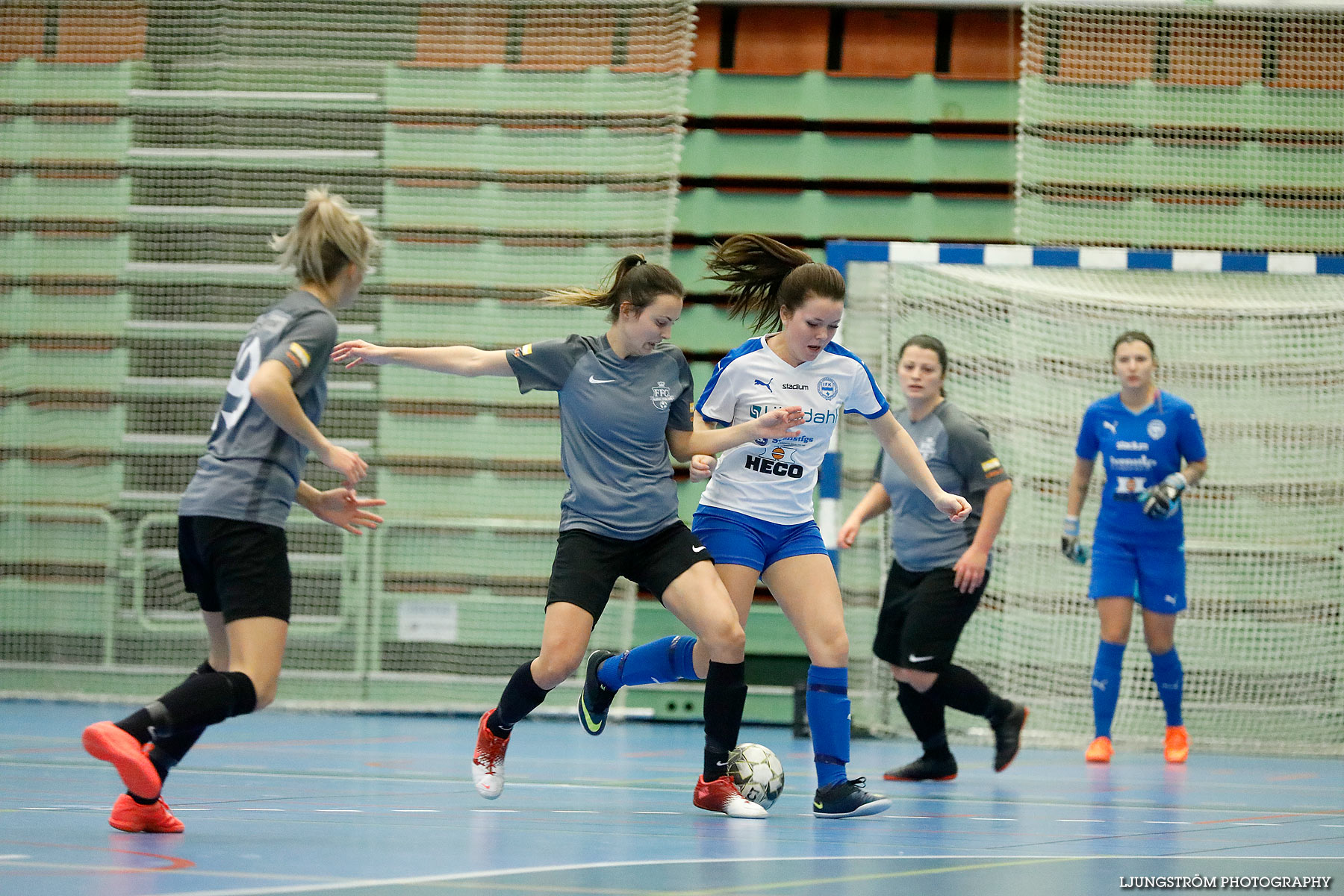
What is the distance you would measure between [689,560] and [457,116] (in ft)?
17.9

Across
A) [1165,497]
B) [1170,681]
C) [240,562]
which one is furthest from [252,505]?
[1170,681]

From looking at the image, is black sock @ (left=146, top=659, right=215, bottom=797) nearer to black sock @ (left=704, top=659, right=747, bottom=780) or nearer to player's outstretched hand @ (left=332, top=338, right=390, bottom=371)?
player's outstretched hand @ (left=332, top=338, right=390, bottom=371)

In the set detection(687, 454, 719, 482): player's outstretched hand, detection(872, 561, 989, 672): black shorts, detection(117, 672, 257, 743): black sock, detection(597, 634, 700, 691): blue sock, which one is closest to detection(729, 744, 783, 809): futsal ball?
detection(597, 634, 700, 691): blue sock

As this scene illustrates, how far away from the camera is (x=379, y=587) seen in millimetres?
8828

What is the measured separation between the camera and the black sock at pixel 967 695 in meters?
6.07

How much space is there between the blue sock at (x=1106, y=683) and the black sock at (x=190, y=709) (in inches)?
188

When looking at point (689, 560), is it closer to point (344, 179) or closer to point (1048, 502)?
point (1048, 502)

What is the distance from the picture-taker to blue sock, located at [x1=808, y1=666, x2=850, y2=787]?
459cm

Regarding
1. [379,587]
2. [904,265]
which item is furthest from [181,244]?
[904,265]

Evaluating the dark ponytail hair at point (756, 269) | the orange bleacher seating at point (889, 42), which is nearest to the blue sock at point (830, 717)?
the dark ponytail hair at point (756, 269)

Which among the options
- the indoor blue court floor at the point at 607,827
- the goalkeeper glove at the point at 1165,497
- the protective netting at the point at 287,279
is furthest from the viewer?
the protective netting at the point at 287,279

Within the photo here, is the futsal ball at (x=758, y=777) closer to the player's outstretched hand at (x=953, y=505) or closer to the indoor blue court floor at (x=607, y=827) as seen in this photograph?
the indoor blue court floor at (x=607, y=827)

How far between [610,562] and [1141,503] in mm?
3560

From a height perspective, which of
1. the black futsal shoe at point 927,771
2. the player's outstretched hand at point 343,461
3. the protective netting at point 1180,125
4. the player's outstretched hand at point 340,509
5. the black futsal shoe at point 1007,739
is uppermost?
the protective netting at point 1180,125
